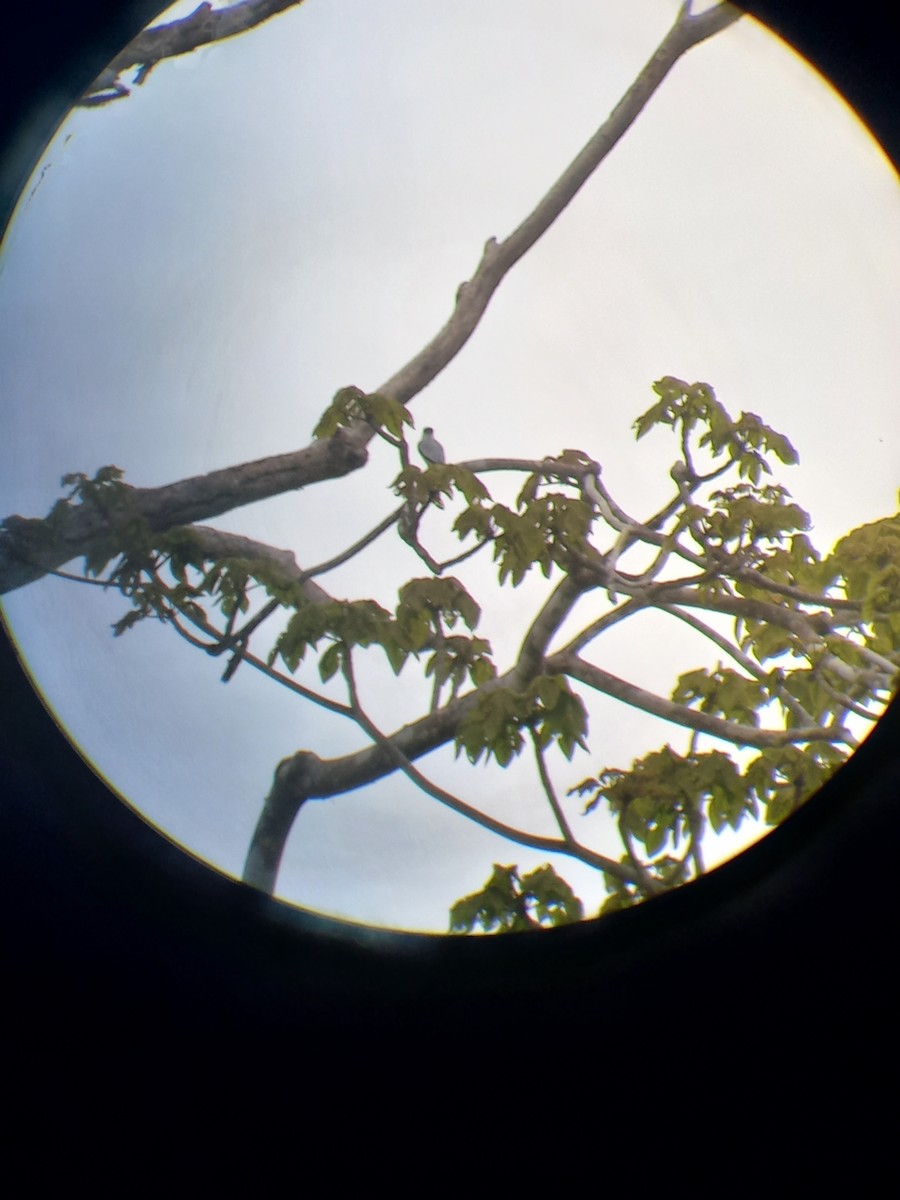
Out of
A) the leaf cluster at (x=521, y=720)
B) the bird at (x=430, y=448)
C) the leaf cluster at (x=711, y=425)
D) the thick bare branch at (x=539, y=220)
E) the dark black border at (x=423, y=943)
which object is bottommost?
the dark black border at (x=423, y=943)

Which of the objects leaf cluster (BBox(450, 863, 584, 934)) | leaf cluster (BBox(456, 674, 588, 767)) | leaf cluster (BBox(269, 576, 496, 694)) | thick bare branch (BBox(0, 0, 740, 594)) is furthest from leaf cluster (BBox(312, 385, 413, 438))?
leaf cluster (BBox(450, 863, 584, 934))

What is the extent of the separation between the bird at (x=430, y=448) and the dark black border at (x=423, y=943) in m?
0.46

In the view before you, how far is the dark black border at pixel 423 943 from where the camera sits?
72 centimetres

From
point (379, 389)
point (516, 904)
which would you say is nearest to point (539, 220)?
point (379, 389)

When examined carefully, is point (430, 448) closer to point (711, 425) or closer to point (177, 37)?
point (711, 425)

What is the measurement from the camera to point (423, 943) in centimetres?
80

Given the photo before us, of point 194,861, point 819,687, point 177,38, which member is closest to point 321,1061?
point 194,861

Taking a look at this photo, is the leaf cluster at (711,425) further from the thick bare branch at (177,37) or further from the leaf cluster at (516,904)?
the thick bare branch at (177,37)

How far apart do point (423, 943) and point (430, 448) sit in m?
0.48

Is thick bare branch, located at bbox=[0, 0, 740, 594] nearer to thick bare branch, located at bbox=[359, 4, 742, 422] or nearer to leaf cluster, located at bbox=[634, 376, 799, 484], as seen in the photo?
thick bare branch, located at bbox=[359, 4, 742, 422]

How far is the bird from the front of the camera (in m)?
0.79

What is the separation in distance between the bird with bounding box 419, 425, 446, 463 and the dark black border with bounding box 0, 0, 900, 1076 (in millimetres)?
458

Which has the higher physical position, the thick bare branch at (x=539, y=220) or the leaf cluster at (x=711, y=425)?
the thick bare branch at (x=539, y=220)

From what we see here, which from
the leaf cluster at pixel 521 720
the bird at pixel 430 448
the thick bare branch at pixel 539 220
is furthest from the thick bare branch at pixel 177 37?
the leaf cluster at pixel 521 720
